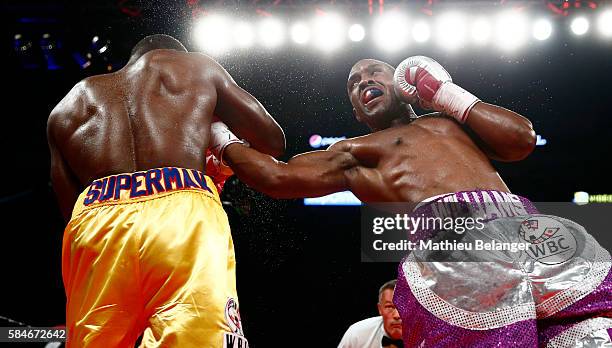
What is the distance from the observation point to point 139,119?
210 cm

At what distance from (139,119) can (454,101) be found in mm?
1098

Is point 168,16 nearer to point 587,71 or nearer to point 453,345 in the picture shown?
point 587,71

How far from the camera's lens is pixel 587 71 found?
6.66 meters

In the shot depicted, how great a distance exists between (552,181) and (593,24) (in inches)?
67.7

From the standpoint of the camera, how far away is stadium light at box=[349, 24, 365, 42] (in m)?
5.90

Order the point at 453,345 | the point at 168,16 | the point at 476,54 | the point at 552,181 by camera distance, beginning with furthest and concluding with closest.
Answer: the point at 552,181 < the point at 476,54 < the point at 168,16 < the point at 453,345

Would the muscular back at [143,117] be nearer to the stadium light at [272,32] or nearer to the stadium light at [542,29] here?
the stadium light at [272,32]

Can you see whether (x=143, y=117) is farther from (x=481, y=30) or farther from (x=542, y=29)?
(x=542, y=29)

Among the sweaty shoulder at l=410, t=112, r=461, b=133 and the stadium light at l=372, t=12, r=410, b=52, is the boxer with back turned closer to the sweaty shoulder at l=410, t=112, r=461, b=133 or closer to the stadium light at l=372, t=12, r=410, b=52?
the sweaty shoulder at l=410, t=112, r=461, b=133

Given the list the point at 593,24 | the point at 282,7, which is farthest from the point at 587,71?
the point at 282,7

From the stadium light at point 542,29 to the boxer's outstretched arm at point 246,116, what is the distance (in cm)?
415

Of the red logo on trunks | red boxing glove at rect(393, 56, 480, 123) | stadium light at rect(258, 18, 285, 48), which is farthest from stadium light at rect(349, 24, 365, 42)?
the red logo on trunks

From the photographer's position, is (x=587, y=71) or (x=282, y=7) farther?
(x=587, y=71)

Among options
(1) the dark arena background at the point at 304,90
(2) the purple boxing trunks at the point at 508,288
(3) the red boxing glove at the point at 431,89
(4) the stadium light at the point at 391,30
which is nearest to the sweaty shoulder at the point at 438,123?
(3) the red boxing glove at the point at 431,89
